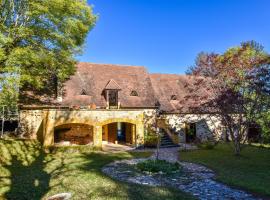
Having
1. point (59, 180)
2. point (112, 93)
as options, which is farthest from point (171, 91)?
point (59, 180)

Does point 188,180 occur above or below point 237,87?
below

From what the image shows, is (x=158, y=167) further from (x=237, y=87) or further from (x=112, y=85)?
(x=112, y=85)

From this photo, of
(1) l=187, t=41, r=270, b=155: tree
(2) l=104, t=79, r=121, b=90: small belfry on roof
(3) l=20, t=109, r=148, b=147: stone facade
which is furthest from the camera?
(2) l=104, t=79, r=121, b=90: small belfry on roof

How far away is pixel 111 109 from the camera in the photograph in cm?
2217

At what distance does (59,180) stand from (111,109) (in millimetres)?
11925

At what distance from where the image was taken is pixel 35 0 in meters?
15.1

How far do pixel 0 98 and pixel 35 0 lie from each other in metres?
6.09

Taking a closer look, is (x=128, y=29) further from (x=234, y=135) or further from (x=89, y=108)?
(x=234, y=135)

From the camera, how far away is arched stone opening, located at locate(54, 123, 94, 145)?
24219 millimetres

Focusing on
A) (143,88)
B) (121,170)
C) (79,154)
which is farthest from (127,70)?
(121,170)

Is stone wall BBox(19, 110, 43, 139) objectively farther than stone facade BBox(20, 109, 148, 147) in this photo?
Yes

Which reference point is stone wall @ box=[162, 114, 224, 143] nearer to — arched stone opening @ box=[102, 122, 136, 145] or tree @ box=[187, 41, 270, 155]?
arched stone opening @ box=[102, 122, 136, 145]

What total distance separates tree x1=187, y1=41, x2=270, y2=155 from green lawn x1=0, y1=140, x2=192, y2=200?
342 inches

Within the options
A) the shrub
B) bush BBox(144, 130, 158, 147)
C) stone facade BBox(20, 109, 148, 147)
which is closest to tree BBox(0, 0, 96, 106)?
stone facade BBox(20, 109, 148, 147)
